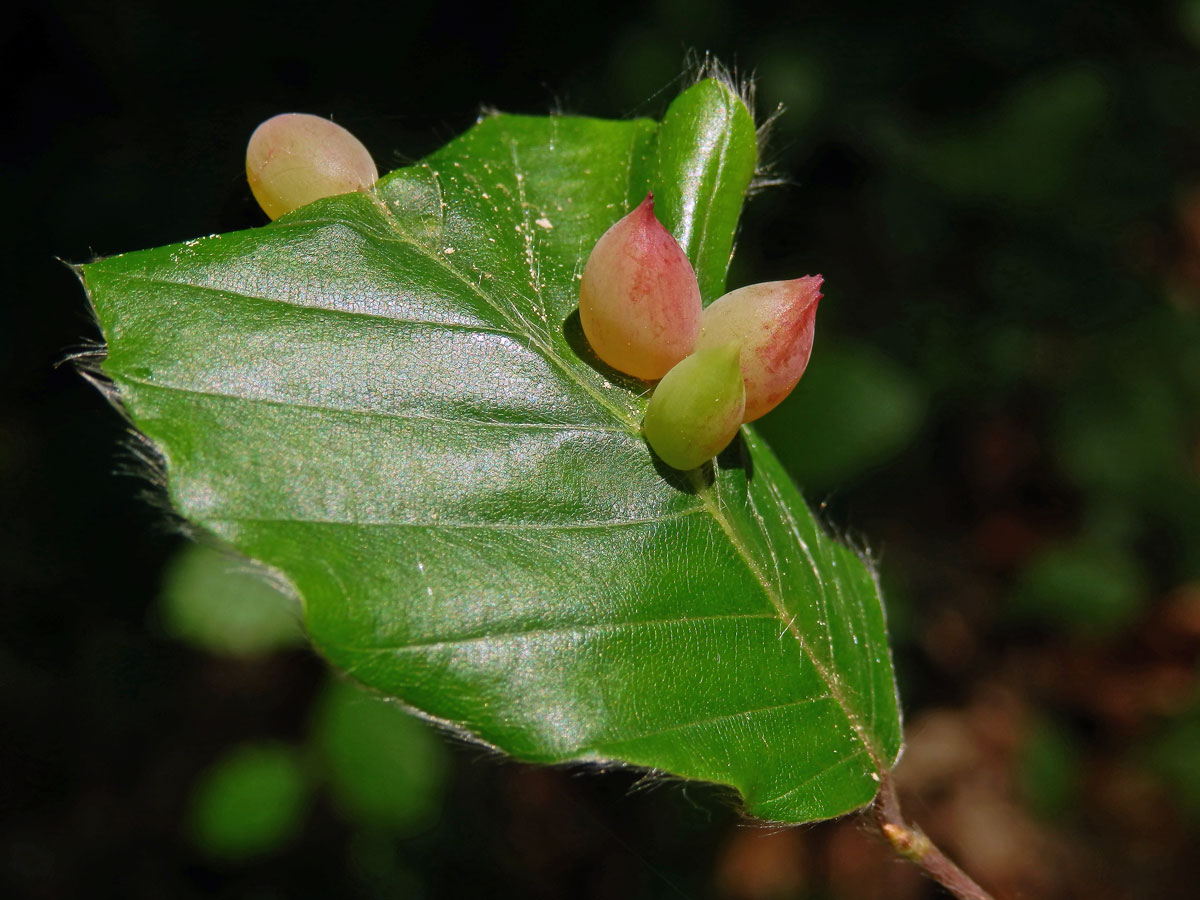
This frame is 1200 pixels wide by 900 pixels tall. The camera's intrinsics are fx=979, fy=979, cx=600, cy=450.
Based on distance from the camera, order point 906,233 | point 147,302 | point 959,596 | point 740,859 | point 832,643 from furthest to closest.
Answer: point 959,596, point 740,859, point 906,233, point 832,643, point 147,302

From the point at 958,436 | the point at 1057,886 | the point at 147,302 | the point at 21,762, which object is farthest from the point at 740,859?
the point at 147,302

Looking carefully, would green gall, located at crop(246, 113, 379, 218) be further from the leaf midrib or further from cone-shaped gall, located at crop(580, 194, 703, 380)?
cone-shaped gall, located at crop(580, 194, 703, 380)

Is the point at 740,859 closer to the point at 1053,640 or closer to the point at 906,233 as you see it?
the point at 1053,640

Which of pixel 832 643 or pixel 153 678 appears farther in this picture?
pixel 153 678

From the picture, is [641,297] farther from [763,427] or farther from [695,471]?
[763,427]

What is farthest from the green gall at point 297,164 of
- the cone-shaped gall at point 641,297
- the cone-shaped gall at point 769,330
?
the cone-shaped gall at point 769,330

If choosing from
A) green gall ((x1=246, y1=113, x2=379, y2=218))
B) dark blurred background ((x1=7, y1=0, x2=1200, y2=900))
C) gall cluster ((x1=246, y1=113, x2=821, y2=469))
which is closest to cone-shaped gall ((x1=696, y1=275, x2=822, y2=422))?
gall cluster ((x1=246, y1=113, x2=821, y2=469))
